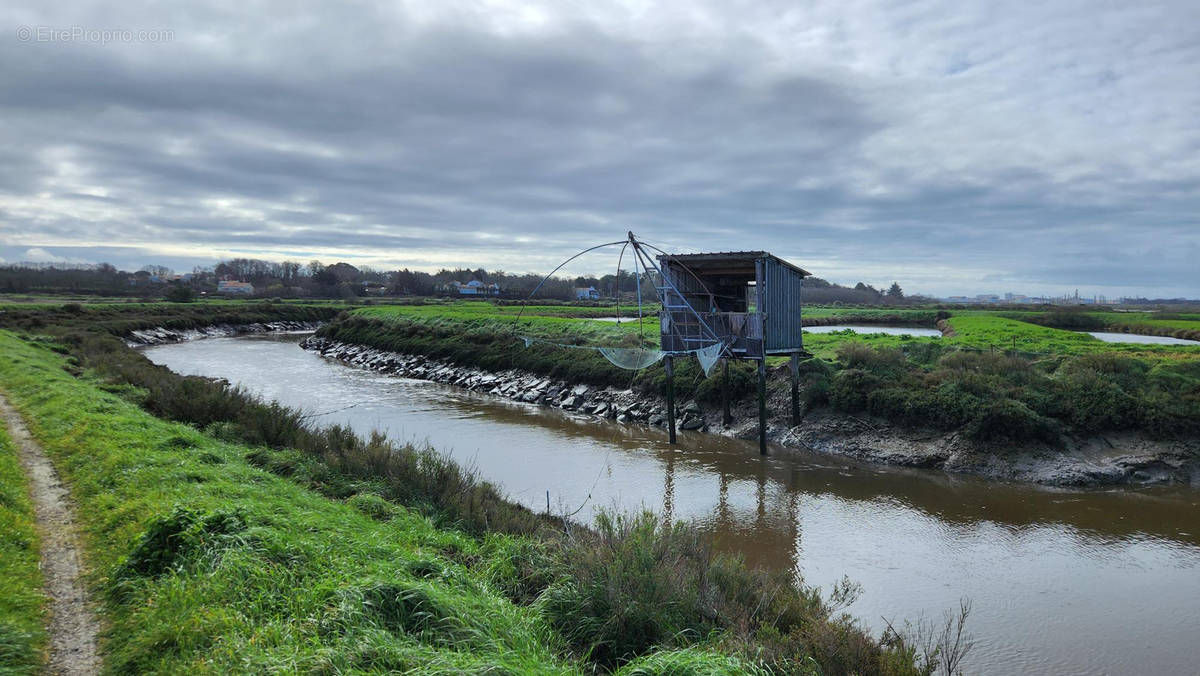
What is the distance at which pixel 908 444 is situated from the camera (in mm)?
19875

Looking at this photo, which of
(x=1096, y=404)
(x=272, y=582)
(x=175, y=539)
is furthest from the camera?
(x=1096, y=404)

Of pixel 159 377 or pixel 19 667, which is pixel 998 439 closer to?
pixel 19 667

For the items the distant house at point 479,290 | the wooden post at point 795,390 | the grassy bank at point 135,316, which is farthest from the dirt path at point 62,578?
the distant house at point 479,290

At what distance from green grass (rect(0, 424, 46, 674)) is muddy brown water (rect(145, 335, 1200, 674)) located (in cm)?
920

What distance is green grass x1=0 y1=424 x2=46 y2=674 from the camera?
4.93 meters

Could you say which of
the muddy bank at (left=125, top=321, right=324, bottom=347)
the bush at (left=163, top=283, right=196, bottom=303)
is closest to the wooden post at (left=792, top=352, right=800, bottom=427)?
the muddy bank at (left=125, top=321, right=324, bottom=347)

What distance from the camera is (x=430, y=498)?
11352 millimetres

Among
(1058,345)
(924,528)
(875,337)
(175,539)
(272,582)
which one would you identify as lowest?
(924,528)

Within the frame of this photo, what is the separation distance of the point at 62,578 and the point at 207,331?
66048 millimetres

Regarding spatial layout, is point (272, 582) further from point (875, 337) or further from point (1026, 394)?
point (875, 337)

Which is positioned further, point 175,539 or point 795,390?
point 795,390

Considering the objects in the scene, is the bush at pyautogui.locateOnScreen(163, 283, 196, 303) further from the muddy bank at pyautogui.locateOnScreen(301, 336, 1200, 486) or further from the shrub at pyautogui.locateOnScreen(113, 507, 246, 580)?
the shrub at pyautogui.locateOnScreen(113, 507, 246, 580)

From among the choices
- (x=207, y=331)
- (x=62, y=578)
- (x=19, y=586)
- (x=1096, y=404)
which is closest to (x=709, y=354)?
(x=1096, y=404)

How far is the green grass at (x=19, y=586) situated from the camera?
4934 millimetres
